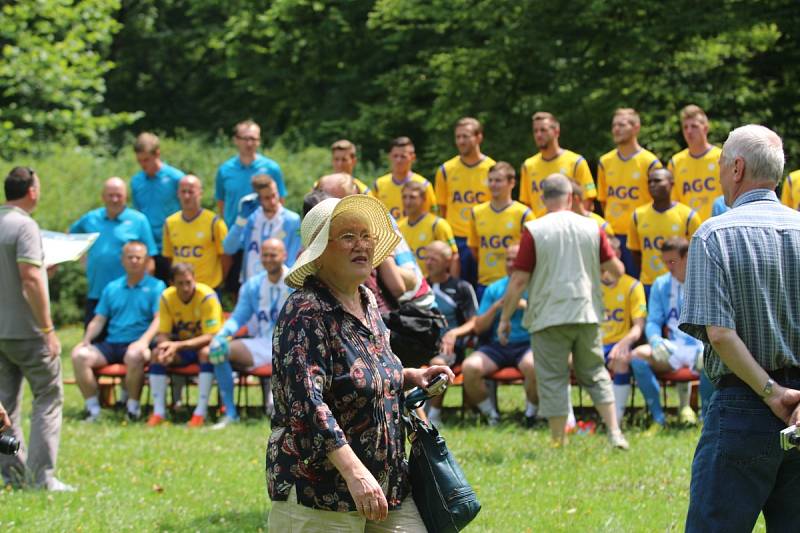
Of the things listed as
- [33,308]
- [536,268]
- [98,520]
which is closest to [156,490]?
[98,520]

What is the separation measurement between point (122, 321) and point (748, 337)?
30.0 ft

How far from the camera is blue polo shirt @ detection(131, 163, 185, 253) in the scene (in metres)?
13.8

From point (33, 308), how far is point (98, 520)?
1.54m

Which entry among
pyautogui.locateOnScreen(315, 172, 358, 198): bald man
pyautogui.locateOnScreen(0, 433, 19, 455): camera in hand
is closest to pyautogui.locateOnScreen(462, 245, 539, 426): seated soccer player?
pyautogui.locateOnScreen(315, 172, 358, 198): bald man

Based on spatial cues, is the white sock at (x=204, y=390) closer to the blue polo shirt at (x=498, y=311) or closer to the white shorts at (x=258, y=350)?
the white shorts at (x=258, y=350)

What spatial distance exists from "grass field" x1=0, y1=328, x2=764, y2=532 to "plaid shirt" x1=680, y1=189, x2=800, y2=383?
8.86 ft

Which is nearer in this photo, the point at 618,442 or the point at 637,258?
the point at 618,442

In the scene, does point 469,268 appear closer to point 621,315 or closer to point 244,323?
point 621,315

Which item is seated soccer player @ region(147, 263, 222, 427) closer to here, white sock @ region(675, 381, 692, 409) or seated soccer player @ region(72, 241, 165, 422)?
seated soccer player @ region(72, 241, 165, 422)

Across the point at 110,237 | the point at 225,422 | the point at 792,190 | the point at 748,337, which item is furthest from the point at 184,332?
the point at 748,337

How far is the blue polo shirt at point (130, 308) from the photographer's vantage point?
40.8 ft

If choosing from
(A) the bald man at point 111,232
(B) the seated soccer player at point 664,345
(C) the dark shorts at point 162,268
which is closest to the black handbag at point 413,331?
(B) the seated soccer player at point 664,345

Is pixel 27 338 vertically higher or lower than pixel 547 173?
lower

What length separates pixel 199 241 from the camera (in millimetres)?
12914
